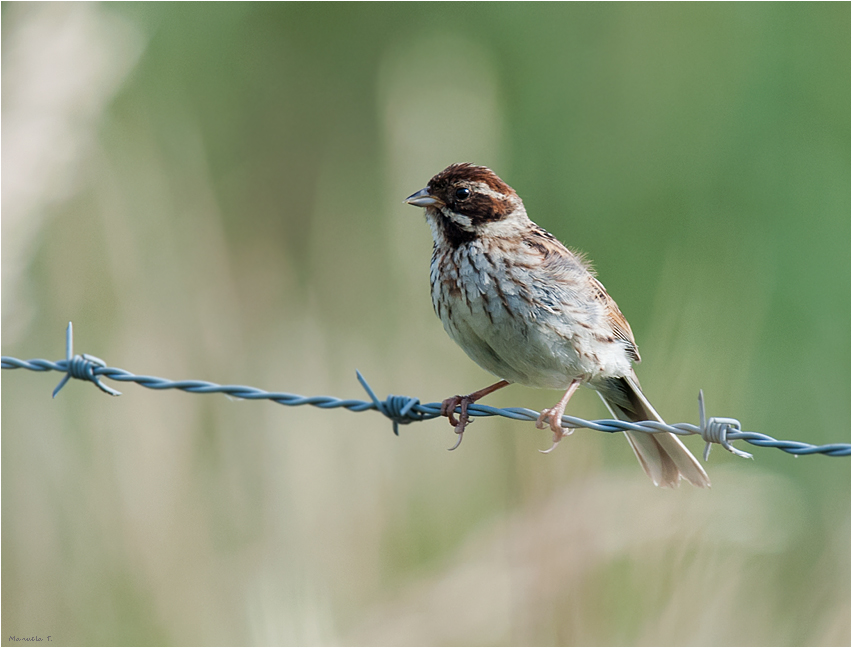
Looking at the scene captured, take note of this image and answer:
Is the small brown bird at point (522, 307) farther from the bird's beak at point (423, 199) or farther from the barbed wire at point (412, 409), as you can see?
the barbed wire at point (412, 409)

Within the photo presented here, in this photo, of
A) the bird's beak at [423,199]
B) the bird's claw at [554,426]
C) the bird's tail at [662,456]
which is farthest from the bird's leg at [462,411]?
the bird's beak at [423,199]

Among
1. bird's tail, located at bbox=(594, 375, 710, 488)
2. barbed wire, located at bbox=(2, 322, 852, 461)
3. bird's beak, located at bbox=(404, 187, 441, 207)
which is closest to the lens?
barbed wire, located at bbox=(2, 322, 852, 461)

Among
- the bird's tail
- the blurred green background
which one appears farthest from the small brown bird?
the blurred green background

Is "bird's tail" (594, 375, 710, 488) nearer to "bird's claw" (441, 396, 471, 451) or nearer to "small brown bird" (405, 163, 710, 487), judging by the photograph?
"small brown bird" (405, 163, 710, 487)

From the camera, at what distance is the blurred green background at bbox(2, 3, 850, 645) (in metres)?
3.77

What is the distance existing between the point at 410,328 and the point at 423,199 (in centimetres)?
81

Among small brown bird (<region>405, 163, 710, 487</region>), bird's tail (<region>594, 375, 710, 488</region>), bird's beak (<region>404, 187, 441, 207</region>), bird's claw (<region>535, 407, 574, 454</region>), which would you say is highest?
bird's beak (<region>404, 187, 441, 207</region>)

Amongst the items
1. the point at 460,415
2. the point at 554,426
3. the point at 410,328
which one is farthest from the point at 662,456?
the point at 410,328

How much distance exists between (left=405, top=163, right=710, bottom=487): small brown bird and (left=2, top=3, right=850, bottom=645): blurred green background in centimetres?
18

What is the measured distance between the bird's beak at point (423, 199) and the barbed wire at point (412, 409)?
96cm

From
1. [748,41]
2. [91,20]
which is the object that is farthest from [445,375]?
[748,41]

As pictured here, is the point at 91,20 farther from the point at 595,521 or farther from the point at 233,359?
the point at 595,521

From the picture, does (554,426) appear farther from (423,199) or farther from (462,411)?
(423,199)

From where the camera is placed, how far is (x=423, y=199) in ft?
12.9
